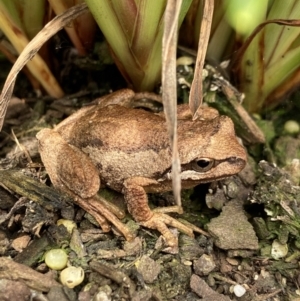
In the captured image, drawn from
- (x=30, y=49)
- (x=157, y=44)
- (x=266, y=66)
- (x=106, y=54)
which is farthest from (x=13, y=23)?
(x=266, y=66)

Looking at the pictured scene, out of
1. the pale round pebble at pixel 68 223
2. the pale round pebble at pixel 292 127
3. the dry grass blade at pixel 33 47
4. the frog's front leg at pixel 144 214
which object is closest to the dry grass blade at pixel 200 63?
the frog's front leg at pixel 144 214

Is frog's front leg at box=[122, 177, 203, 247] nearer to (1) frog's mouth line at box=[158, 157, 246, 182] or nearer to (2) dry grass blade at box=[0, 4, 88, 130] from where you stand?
(1) frog's mouth line at box=[158, 157, 246, 182]

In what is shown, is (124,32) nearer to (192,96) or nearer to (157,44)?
(157,44)

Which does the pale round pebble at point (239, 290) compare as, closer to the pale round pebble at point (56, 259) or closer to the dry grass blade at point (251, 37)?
the pale round pebble at point (56, 259)

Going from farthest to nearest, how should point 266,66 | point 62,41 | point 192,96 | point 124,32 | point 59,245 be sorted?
point 62,41, point 266,66, point 124,32, point 59,245, point 192,96

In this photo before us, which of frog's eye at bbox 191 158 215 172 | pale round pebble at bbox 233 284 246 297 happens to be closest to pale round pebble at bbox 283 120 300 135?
frog's eye at bbox 191 158 215 172

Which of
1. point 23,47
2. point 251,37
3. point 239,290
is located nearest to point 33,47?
point 23,47
